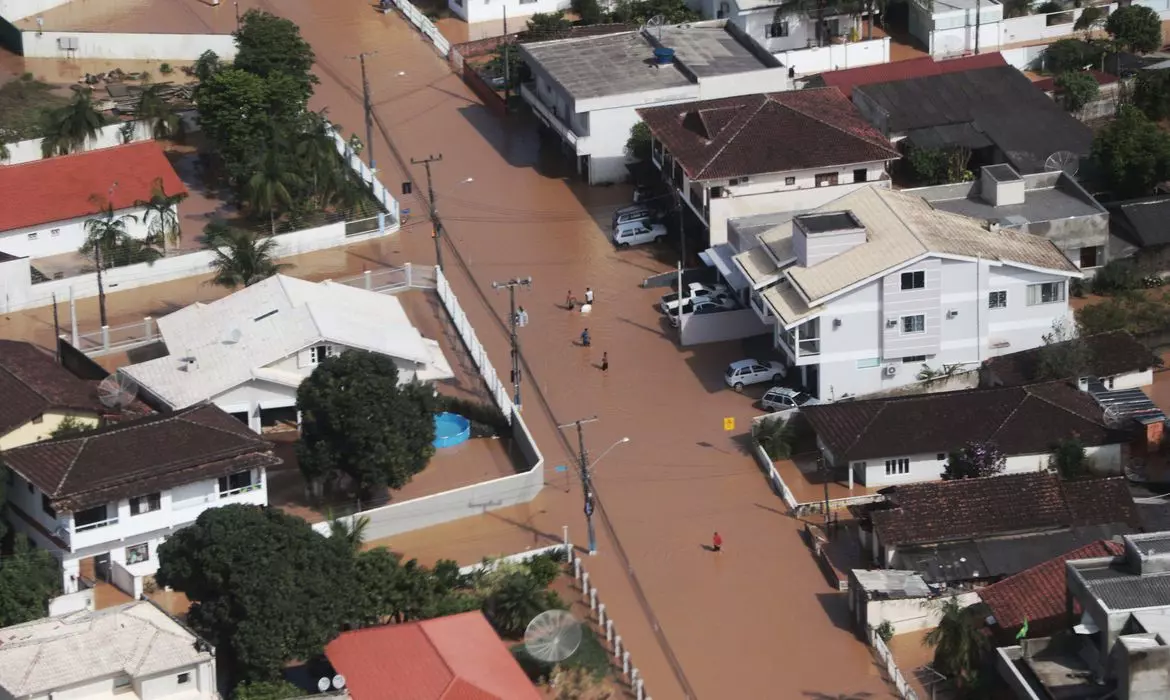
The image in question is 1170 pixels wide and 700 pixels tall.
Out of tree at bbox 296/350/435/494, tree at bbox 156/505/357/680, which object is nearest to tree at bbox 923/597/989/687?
tree at bbox 156/505/357/680

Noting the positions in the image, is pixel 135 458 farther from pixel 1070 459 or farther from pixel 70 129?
pixel 70 129

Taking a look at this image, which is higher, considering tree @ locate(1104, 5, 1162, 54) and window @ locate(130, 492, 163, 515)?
tree @ locate(1104, 5, 1162, 54)

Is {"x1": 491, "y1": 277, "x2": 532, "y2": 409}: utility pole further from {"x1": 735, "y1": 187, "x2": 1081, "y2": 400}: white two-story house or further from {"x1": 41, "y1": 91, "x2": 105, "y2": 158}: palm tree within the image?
{"x1": 41, "y1": 91, "x2": 105, "y2": 158}: palm tree

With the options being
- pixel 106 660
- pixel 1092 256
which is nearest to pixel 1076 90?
pixel 1092 256

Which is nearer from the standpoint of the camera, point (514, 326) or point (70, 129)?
point (514, 326)

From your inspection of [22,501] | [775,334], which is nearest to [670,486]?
[775,334]
